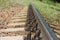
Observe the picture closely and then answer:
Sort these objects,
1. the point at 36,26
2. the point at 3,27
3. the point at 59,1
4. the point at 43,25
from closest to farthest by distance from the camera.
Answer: the point at 43,25 → the point at 36,26 → the point at 3,27 → the point at 59,1

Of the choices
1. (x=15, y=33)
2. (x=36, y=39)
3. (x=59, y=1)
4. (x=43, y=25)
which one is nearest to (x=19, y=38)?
(x=15, y=33)

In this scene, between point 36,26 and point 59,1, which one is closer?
point 36,26

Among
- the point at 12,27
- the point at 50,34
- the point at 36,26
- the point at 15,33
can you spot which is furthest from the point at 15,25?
the point at 50,34

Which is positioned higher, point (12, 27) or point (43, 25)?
point (43, 25)

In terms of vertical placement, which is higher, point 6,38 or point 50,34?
point 50,34

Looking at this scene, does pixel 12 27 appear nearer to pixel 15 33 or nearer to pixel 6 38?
pixel 15 33

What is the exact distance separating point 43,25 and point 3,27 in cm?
463

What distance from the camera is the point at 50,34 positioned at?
3213mm

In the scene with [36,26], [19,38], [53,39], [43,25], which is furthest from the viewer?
[19,38]

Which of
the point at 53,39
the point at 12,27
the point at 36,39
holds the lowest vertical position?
the point at 12,27

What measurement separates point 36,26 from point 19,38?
1551 mm

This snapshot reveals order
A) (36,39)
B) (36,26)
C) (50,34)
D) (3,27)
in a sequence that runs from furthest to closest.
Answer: (3,27) < (36,26) < (36,39) < (50,34)

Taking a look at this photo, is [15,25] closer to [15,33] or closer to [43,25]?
[15,33]

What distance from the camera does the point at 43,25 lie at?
382 centimetres
